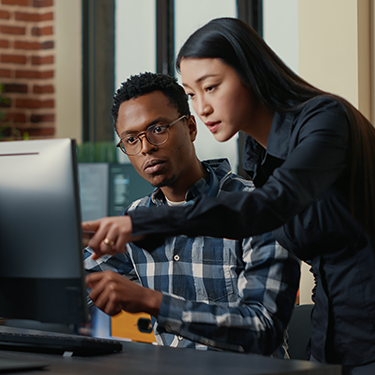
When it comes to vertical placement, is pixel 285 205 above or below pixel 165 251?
above

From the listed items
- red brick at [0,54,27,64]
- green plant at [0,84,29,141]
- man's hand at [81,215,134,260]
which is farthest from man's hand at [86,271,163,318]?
red brick at [0,54,27,64]

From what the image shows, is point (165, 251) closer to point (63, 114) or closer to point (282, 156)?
point (282, 156)

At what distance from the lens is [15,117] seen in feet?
11.4

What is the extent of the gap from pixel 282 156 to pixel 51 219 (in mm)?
422

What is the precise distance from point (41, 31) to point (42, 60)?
0.19 metres

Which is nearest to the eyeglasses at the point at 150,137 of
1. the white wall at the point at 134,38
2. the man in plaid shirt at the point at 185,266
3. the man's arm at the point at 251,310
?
the man in plaid shirt at the point at 185,266

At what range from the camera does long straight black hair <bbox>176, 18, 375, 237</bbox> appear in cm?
95

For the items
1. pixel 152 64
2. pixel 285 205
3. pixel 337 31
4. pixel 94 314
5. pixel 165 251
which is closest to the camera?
pixel 285 205

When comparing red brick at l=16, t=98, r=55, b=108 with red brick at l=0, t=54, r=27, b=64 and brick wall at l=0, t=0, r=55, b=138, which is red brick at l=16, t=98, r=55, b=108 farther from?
red brick at l=0, t=54, r=27, b=64

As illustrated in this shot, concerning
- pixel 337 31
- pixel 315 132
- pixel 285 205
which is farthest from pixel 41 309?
pixel 337 31

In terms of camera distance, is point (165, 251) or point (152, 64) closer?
point (165, 251)

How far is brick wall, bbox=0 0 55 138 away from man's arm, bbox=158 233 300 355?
2595mm

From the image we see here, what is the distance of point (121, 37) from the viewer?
3424 mm

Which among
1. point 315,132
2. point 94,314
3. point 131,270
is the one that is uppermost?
point 315,132
